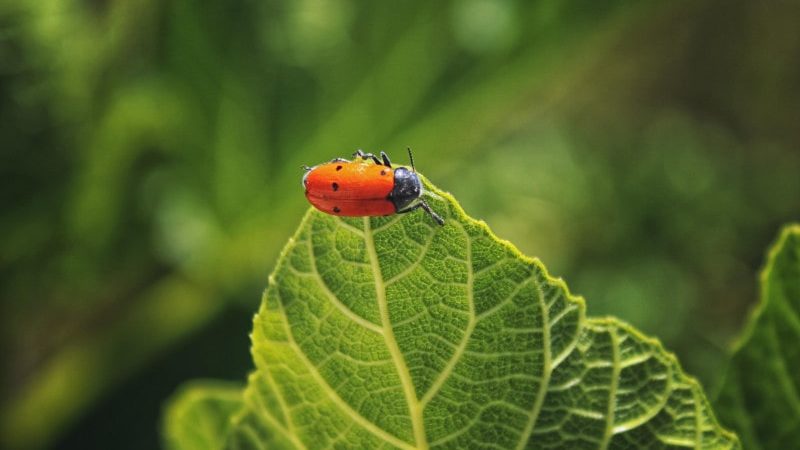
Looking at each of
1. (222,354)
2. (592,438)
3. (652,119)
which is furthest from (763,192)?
(592,438)

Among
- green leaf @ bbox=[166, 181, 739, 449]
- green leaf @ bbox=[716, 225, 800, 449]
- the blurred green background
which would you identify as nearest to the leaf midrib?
green leaf @ bbox=[166, 181, 739, 449]

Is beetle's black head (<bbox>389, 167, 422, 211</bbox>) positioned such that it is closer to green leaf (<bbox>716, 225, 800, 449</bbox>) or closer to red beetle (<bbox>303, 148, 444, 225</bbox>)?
red beetle (<bbox>303, 148, 444, 225</bbox>)

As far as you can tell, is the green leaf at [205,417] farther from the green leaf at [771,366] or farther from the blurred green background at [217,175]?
the blurred green background at [217,175]

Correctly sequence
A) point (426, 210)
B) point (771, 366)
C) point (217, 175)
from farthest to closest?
point (217, 175) < point (771, 366) < point (426, 210)

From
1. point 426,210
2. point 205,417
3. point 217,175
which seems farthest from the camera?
point 217,175

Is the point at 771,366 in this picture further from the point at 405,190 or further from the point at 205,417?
the point at 205,417

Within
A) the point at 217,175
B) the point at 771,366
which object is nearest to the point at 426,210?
the point at 771,366
